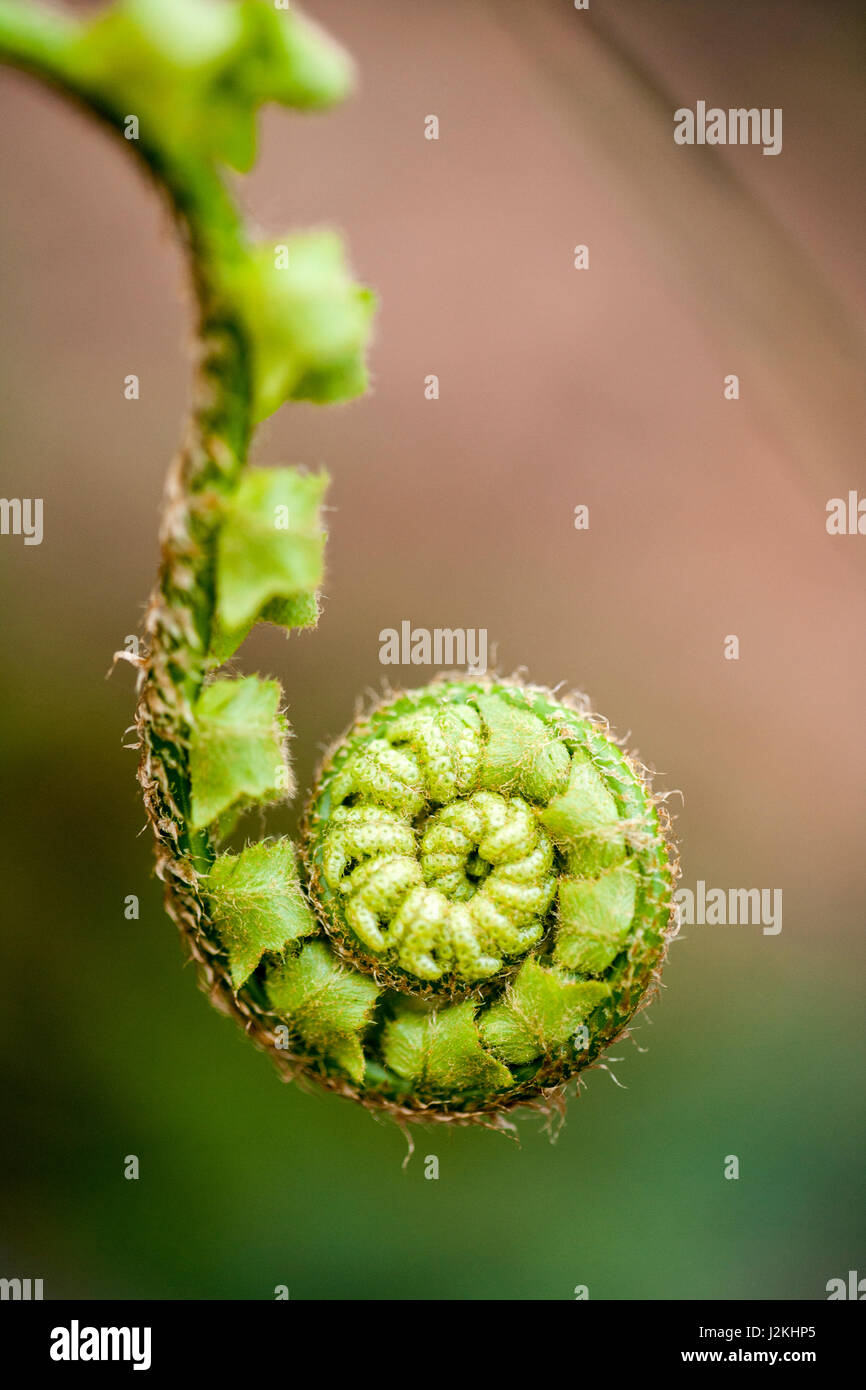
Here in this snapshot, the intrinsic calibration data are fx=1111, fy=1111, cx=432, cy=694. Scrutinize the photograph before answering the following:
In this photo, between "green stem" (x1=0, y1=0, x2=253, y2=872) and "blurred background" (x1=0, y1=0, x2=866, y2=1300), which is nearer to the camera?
"green stem" (x1=0, y1=0, x2=253, y2=872)

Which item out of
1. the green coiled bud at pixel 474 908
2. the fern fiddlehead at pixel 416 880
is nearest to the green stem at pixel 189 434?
the fern fiddlehead at pixel 416 880

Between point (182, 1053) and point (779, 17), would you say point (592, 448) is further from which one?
point (182, 1053)

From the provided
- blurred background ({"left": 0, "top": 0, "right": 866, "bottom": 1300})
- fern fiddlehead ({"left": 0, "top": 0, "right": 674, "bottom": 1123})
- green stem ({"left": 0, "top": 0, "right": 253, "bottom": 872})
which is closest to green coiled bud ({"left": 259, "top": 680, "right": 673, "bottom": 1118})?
fern fiddlehead ({"left": 0, "top": 0, "right": 674, "bottom": 1123})

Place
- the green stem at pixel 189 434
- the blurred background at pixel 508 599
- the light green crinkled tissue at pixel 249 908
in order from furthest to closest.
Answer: the blurred background at pixel 508 599, the light green crinkled tissue at pixel 249 908, the green stem at pixel 189 434

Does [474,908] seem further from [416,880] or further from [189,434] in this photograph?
[189,434]

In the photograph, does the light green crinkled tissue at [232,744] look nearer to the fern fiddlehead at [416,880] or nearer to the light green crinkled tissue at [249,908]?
the fern fiddlehead at [416,880]

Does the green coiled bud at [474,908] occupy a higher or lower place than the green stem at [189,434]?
lower

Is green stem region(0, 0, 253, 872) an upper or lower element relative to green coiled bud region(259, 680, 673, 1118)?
upper

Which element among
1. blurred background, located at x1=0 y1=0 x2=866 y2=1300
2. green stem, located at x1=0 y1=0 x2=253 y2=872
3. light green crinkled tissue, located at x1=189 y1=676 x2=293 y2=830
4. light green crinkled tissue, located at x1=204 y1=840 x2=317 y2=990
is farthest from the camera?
blurred background, located at x1=0 y1=0 x2=866 y2=1300

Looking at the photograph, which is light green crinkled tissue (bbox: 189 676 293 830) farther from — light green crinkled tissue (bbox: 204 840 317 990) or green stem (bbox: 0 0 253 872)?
light green crinkled tissue (bbox: 204 840 317 990)

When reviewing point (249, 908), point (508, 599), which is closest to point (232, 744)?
point (249, 908)

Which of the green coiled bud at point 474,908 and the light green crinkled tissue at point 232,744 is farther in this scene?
the green coiled bud at point 474,908
